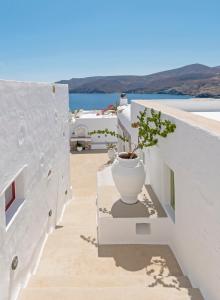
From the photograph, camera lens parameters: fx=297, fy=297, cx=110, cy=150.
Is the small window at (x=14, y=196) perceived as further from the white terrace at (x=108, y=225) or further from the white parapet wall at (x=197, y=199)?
the white parapet wall at (x=197, y=199)

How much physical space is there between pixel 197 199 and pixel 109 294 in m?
2.26

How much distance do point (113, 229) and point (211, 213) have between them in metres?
3.53

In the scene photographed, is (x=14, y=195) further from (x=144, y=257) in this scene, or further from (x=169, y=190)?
(x=169, y=190)

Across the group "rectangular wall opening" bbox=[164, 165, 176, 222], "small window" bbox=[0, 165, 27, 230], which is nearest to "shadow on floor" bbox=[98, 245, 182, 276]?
"rectangular wall opening" bbox=[164, 165, 176, 222]

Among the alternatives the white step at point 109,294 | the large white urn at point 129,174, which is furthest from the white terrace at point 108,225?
the large white urn at point 129,174

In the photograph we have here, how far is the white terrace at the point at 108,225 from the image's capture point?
16.3 feet

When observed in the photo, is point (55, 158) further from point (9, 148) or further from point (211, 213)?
point (211, 213)

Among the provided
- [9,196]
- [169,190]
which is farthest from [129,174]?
[9,196]

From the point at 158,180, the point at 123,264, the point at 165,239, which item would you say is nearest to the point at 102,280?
the point at 123,264

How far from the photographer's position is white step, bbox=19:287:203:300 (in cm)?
495

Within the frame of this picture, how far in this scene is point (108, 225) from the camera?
7.75 meters

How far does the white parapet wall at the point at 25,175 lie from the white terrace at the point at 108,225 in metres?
0.02

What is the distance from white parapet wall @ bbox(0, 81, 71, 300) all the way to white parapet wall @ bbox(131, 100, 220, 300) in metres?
3.27

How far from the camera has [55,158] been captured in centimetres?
1049
